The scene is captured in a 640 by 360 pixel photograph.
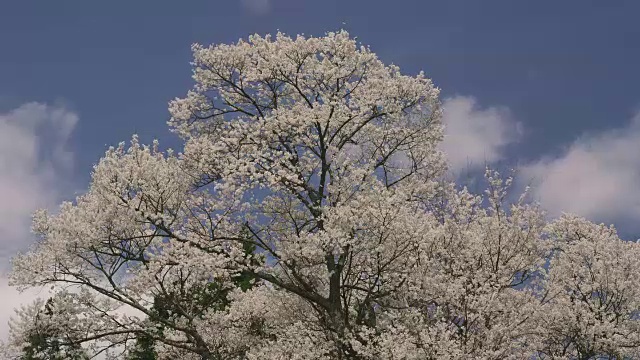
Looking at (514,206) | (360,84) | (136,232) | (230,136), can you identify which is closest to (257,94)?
(230,136)

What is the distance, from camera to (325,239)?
1941 centimetres

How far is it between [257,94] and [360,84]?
413cm

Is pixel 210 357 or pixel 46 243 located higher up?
pixel 46 243

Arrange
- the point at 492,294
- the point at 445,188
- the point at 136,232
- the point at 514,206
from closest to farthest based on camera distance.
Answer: the point at 492,294
the point at 136,232
the point at 514,206
the point at 445,188

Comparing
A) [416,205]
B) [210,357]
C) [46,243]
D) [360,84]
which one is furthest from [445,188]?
[46,243]

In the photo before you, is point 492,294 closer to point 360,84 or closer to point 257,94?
point 360,84

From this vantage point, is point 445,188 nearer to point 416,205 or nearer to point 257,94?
point 416,205

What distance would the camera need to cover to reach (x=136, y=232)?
2214cm

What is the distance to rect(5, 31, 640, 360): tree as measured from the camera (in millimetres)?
19984

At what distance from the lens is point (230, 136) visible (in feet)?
76.1

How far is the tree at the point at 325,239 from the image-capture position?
20.0 m

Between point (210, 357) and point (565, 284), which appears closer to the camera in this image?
point (210, 357)

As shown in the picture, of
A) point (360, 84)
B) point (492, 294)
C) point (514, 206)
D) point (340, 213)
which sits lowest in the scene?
point (492, 294)

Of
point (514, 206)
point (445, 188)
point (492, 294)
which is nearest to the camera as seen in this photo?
point (492, 294)
